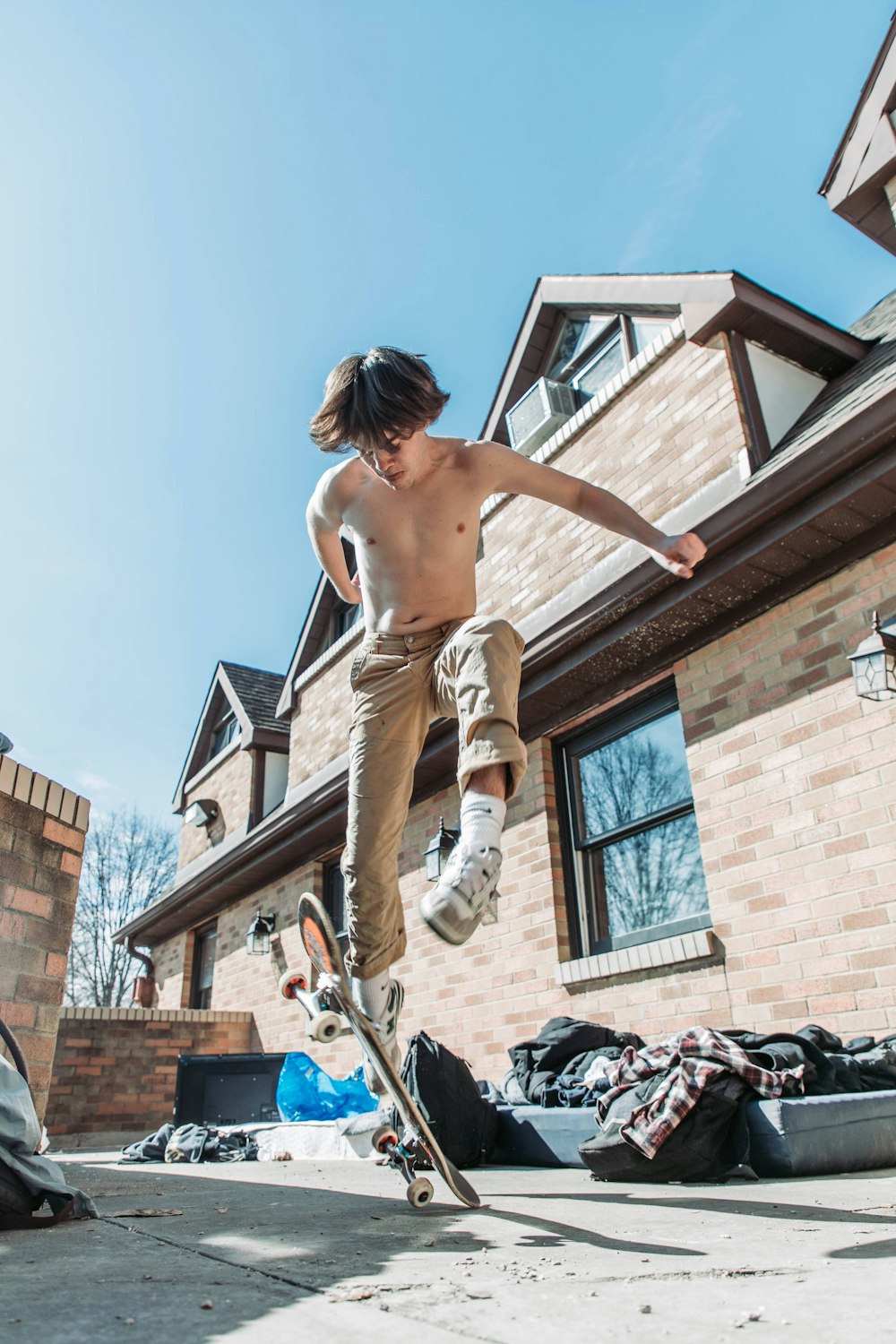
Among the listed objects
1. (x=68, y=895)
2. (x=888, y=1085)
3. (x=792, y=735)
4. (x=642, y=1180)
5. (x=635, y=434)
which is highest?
(x=635, y=434)

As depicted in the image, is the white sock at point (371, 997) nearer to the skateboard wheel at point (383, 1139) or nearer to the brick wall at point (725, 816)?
the skateboard wheel at point (383, 1139)

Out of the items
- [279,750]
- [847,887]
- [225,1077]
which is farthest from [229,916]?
[847,887]

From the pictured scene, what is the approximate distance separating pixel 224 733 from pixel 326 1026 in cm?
1393

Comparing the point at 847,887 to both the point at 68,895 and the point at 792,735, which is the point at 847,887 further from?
the point at 68,895

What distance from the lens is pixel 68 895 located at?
3.84 meters

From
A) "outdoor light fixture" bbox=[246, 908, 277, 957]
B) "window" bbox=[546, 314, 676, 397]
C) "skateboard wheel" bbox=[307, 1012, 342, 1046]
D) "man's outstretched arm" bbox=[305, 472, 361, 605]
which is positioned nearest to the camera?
"skateboard wheel" bbox=[307, 1012, 342, 1046]

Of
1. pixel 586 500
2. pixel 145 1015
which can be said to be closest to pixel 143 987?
pixel 145 1015

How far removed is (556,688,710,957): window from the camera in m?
5.87

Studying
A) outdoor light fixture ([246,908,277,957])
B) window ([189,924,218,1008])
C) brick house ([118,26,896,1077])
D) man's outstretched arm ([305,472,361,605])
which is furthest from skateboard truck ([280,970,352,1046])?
window ([189,924,218,1008])

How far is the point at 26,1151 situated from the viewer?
2031mm

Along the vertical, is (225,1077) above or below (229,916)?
below

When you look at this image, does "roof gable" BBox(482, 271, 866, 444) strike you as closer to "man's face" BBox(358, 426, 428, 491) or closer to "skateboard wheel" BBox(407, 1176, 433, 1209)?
"man's face" BBox(358, 426, 428, 491)

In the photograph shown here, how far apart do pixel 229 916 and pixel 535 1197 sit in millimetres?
10630

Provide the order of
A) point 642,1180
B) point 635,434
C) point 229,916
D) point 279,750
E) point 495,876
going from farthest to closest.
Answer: point 279,750
point 229,916
point 635,434
point 642,1180
point 495,876
